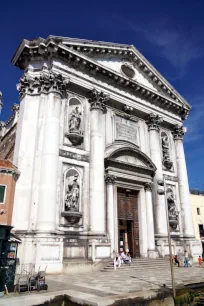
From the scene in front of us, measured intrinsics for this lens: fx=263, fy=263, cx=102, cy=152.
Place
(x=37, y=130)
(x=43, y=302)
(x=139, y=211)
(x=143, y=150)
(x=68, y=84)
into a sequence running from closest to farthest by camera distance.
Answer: (x=43, y=302)
(x=37, y=130)
(x=68, y=84)
(x=139, y=211)
(x=143, y=150)

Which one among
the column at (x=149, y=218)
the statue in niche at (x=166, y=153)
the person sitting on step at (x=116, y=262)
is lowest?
the person sitting on step at (x=116, y=262)

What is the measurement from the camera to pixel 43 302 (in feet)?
25.3

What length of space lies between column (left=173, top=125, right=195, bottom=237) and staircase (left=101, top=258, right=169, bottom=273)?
15.7 feet

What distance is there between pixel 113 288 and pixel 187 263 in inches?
450

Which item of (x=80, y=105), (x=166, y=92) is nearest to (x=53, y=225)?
(x=80, y=105)

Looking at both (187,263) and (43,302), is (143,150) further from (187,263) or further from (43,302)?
(43,302)

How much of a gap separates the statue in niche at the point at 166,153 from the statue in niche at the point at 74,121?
9.49 metres

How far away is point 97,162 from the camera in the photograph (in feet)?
60.1

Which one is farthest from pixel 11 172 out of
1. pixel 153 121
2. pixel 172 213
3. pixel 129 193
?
pixel 172 213

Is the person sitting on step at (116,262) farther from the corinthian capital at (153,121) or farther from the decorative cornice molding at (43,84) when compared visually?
the corinthian capital at (153,121)

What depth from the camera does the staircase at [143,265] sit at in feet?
51.3

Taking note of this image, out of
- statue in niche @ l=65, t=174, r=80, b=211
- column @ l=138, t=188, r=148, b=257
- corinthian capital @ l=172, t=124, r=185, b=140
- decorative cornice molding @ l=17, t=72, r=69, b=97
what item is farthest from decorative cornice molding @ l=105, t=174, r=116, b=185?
corinthian capital @ l=172, t=124, r=185, b=140

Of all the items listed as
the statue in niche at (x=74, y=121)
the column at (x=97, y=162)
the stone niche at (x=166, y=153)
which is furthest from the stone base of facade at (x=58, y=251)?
the stone niche at (x=166, y=153)

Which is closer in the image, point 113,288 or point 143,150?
point 113,288
